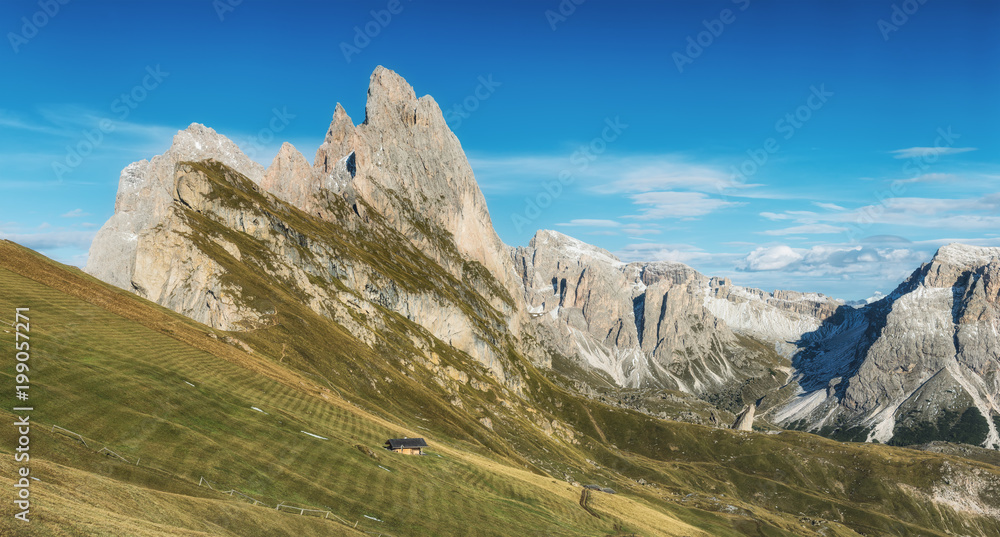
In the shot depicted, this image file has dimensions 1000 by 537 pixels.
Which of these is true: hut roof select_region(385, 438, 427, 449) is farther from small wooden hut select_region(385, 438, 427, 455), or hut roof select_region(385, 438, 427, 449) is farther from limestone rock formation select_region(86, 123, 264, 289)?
limestone rock formation select_region(86, 123, 264, 289)

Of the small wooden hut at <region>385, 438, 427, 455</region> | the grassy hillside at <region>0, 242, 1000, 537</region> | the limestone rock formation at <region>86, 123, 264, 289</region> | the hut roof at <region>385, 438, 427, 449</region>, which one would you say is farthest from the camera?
the limestone rock formation at <region>86, 123, 264, 289</region>

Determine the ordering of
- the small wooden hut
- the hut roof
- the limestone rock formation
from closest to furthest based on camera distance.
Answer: the small wooden hut, the hut roof, the limestone rock formation

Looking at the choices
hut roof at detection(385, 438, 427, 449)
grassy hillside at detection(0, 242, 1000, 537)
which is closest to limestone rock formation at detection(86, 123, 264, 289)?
grassy hillside at detection(0, 242, 1000, 537)

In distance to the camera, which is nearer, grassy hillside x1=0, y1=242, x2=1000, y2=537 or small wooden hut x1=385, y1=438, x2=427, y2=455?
grassy hillside x1=0, y1=242, x2=1000, y2=537

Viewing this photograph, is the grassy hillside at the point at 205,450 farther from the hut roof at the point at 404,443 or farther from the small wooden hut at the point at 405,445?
the hut roof at the point at 404,443

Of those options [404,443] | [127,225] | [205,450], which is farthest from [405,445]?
[127,225]

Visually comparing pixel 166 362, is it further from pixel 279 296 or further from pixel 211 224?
pixel 211 224

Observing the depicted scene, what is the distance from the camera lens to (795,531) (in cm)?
17125

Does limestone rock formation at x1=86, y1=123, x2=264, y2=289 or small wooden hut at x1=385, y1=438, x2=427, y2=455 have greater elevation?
limestone rock formation at x1=86, y1=123, x2=264, y2=289

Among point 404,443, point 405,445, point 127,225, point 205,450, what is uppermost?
point 127,225

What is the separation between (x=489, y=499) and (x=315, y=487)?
101 ft

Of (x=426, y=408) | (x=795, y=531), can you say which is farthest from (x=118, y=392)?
(x=795, y=531)

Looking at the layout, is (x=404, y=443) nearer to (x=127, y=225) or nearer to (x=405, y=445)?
(x=405, y=445)

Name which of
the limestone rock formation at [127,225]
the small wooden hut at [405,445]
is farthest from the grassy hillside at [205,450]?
the limestone rock formation at [127,225]
